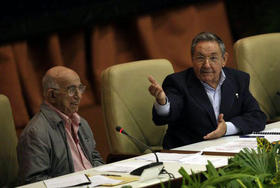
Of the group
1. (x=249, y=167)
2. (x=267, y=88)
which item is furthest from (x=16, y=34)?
(x=249, y=167)

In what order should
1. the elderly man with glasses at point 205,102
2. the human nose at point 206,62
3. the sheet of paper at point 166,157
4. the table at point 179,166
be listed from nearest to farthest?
1. the table at point 179,166
2. the sheet of paper at point 166,157
3. the elderly man with glasses at point 205,102
4. the human nose at point 206,62

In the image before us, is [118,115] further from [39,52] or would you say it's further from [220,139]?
[39,52]

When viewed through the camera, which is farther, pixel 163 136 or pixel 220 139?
pixel 163 136

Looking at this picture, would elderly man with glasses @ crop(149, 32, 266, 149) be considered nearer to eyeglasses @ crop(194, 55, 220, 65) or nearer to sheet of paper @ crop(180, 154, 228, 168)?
eyeglasses @ crop(194, 55, 220, 65)

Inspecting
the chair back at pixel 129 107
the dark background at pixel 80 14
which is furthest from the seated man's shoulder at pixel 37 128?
the dark background at pixel 80 14

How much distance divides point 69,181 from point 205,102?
1.29 m

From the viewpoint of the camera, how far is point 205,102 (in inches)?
135

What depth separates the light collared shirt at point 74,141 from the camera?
3.14m

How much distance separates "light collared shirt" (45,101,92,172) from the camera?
3139 millimetres

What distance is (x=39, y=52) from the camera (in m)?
4.59

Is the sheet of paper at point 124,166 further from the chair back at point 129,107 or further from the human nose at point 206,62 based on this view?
the human nose at point 206,62

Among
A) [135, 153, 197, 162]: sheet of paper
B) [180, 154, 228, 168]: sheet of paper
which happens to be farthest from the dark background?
[180, 154, 228, 168]: sheet of paper

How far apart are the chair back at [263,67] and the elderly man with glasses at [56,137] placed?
4.93ft

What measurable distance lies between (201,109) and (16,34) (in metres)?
1.66
